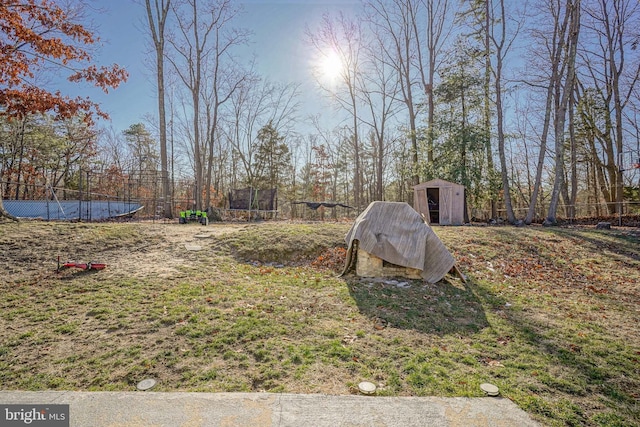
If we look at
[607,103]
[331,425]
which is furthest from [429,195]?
[331,425]

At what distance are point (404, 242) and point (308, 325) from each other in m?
2.62

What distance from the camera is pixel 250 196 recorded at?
1506cm

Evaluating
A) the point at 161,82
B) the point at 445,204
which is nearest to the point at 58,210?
the point at 161,82

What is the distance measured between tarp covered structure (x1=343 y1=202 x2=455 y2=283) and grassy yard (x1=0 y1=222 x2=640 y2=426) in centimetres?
39

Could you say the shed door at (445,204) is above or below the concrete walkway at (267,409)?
above

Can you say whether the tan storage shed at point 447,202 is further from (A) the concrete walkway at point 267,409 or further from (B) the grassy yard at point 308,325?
(A) the concrete walkway at point 267,409

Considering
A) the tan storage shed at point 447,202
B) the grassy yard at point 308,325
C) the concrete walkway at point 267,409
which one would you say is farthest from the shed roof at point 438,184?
the concrete walkway at point 267,409

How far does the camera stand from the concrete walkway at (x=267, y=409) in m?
1.91

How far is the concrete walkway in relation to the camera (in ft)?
6.28

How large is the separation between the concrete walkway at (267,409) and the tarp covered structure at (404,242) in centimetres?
307

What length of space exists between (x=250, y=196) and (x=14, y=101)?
915 centimetres

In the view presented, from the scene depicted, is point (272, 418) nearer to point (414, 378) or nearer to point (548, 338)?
point (414, 378)

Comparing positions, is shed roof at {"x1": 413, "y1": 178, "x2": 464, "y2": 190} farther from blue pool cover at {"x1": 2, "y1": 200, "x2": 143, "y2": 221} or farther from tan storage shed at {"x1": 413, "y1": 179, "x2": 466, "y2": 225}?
blue pool cover at {"x1": 2, "y1": 200, "x2": 143, "y2": 221}

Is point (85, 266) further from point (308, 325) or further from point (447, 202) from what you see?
point (447, 202)
